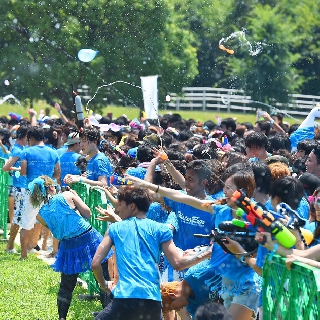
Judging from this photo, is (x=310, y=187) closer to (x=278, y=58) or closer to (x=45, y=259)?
(x=45, y=259)

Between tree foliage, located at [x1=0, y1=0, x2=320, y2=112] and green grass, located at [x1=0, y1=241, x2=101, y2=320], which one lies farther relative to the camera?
tree foliage, located at [x1=0, y1=0, x2=320, y2=112]

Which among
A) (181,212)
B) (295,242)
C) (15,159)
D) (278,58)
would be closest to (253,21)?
(278,58)

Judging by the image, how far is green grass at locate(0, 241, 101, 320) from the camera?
930 cm

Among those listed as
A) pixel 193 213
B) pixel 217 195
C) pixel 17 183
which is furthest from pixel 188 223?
pixel 17 183

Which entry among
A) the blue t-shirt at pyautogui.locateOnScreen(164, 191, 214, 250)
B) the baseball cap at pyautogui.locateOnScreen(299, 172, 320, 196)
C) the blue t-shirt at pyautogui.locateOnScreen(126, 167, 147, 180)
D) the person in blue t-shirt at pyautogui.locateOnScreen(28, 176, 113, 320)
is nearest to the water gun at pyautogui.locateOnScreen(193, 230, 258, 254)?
the blue t-shirt at pyautogui.locateOnScreen(164, 191, 214, 250)

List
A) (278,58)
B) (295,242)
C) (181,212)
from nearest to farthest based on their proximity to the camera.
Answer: (295,242) < (181,212) < (278,58)

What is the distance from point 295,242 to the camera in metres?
5.05

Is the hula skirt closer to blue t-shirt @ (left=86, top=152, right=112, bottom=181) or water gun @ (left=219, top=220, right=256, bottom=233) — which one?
blue t-shirt @ (left=86, top=152, right=112, bottom=181)

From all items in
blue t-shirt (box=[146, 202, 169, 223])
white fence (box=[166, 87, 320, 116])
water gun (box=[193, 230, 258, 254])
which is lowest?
white fence (box=[166, 87, 320, 116])

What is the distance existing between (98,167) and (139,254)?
4.00 metres

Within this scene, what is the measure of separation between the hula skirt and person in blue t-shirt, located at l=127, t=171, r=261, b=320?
228cm

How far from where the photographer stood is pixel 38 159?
12.6 metres

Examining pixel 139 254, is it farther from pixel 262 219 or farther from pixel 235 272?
pixel 262 219

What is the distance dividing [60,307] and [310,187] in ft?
8.78
